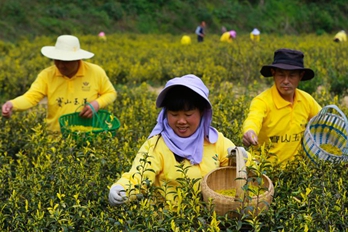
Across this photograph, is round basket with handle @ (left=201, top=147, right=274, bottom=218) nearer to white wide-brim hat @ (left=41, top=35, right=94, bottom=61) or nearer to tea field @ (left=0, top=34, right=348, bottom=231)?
tea field @ (left=0, top=34, right=348, bottom=231)

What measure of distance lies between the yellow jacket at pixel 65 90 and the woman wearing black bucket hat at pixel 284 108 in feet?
5.26

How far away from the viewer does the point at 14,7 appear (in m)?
22.9

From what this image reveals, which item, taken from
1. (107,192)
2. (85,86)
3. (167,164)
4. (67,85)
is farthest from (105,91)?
(167,164)

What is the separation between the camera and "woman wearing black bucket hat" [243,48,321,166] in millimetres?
3654

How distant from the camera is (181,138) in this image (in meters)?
2.75

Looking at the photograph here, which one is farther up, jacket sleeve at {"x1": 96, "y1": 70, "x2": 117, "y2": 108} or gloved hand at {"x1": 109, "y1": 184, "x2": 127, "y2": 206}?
jacket sleeve at {"x1": 96, "y1": 70, "x2": 117, "y2": 108}

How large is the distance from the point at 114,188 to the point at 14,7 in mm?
22171

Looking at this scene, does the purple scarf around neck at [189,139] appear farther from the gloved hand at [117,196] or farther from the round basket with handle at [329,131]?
the round basket with handle at [329,131]

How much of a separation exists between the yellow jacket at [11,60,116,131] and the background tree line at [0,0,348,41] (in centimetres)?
1719

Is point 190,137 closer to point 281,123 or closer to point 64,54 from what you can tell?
point 281,123

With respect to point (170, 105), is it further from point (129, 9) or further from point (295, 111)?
point (129, 9)

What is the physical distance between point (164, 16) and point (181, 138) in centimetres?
2630

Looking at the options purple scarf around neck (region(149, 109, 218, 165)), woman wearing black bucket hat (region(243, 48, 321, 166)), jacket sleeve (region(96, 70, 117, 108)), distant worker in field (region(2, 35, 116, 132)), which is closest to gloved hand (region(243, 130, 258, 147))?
purple scarf around neck (region(149, 109, 218, 165))

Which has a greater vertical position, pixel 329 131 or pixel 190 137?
pixel 190 137
